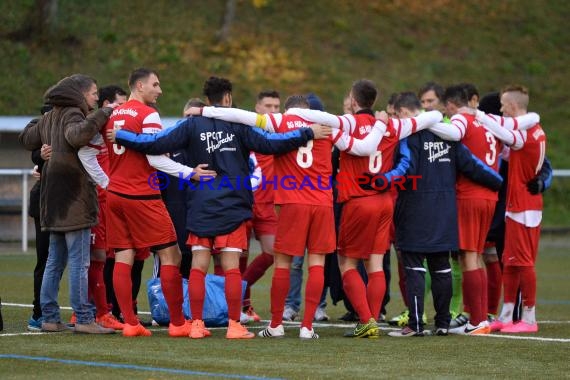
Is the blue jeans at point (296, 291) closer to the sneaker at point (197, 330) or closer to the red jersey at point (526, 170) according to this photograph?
the red jersey at point (526, 170)

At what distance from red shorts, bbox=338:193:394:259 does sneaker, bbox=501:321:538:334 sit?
151 centimetres

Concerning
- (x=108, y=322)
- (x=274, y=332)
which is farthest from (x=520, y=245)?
(x=108, y=322)

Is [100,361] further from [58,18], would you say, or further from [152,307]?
[58,18]

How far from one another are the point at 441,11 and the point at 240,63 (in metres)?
9.09

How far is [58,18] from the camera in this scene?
3478cm

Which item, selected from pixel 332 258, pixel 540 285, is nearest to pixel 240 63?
pixel 540 285

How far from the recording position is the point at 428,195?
413 inches

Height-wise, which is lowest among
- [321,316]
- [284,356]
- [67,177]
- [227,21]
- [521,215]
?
[321,316]

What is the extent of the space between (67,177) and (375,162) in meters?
2.66

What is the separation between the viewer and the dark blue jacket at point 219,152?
9.84 meters

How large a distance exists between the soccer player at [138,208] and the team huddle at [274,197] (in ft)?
0.04

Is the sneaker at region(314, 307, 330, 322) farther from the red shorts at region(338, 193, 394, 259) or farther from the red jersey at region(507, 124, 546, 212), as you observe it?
the red jersey at region(507, 124, 546, 212)

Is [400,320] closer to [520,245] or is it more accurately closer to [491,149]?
[520,245]

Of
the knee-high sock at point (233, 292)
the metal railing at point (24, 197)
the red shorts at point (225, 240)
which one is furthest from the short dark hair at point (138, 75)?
the metal railing at point (24, 197)
